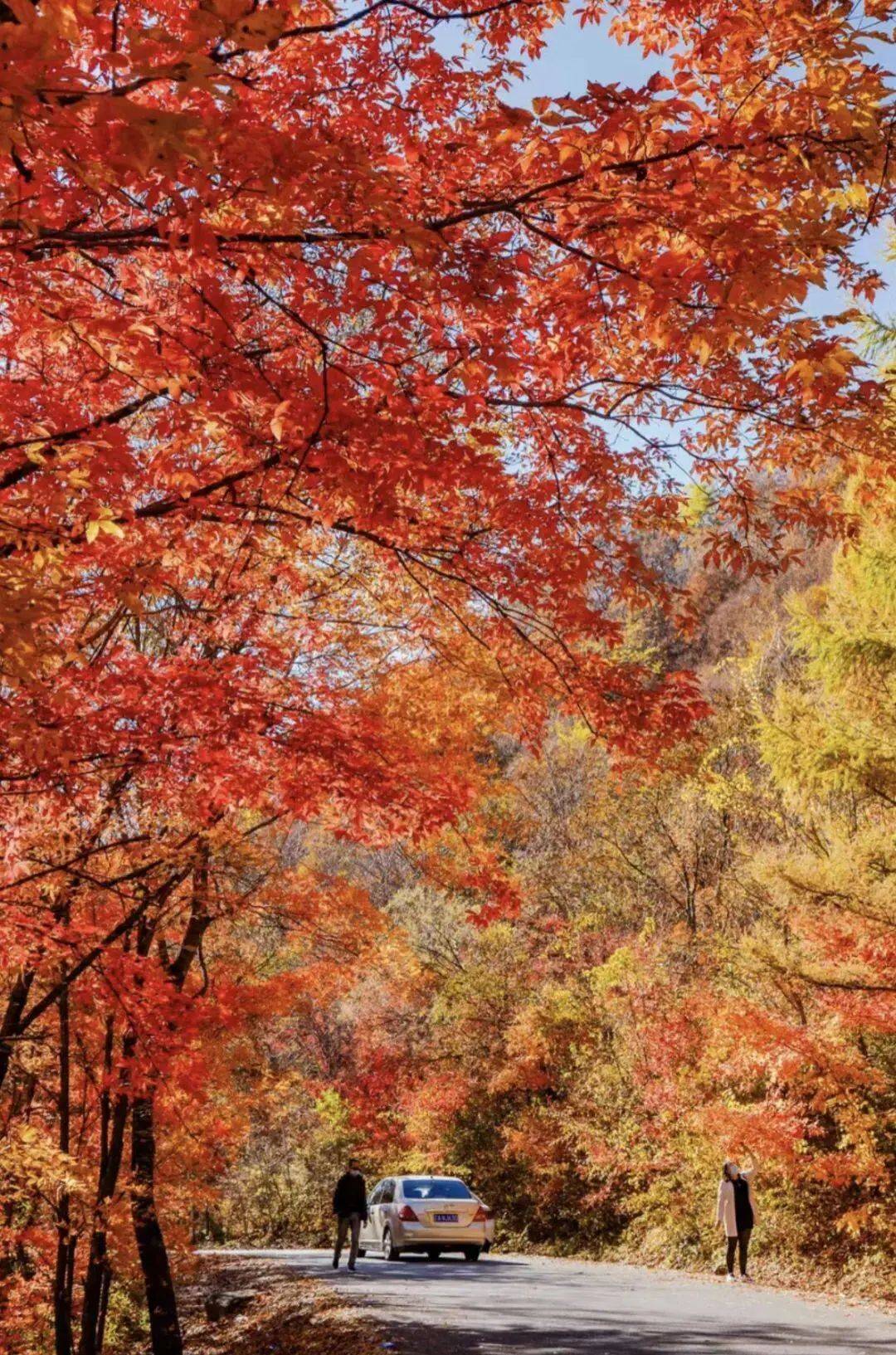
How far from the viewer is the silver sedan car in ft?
57.9

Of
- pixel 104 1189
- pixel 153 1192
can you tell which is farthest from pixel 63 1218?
pixel 153 1192

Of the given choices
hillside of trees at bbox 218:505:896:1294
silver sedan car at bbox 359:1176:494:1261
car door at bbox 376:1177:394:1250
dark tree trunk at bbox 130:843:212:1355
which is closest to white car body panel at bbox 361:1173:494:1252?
silver sedan car at bbox 359:1176:494:1261

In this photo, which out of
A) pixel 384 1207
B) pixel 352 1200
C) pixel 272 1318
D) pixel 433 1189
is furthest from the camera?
pixel 384 1207

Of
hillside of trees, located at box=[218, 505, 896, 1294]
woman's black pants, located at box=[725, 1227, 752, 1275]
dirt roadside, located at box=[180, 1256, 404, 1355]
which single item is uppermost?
hillside of trees, located at box=[218, 505, 896, 1294]

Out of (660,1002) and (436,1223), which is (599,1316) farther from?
(660,1002)

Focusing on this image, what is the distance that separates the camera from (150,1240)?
12.2 meters

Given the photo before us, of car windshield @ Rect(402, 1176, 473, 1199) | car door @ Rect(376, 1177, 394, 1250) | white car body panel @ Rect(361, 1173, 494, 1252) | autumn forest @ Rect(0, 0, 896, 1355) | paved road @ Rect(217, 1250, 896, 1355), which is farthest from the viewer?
car door @ Rect(376, 1177, 394, 1250)

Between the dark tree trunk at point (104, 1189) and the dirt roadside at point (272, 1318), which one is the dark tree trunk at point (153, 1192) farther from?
the dirt roadside at point (272, 1318)

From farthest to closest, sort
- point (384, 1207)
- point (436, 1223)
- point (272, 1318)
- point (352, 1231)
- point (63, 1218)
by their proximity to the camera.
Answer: point (384, 1207)
point (436, 1223)
point (352, 1231)
point (272, 1318)
point (63, 1218)

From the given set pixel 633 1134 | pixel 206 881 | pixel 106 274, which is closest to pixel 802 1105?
pixel 633 1134

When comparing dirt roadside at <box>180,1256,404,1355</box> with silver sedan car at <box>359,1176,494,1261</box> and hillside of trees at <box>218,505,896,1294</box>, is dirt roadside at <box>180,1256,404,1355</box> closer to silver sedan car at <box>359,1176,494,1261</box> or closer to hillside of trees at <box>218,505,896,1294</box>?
silver sedan car at <box>359,1176,494,1261</box>

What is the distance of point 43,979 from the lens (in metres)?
11.3

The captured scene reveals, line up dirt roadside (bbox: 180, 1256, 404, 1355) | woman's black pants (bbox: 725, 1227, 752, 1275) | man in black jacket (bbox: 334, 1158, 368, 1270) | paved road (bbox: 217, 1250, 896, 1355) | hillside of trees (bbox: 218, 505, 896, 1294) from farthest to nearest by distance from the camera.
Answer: man in black jacket (bbox: 334, 1158, 368, 1270) → woman's black pants (bbox: 725, 1227, 752, 1275) → hillside of trees (bbox: 218, 505, 896, 1294) → dirt roadside (bbox: 180, 1256, 404, 1355) → paved road (bbox: 217, 1250, 896, 1355)

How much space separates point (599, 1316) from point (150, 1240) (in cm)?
496
